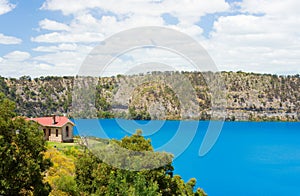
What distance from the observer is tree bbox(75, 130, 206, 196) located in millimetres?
14336

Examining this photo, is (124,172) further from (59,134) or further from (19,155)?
(59,134)

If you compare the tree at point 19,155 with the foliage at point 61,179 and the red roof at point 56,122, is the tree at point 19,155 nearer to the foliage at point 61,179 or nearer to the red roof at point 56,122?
the foliage at point 61,179

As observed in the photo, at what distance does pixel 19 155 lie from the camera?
534 inches

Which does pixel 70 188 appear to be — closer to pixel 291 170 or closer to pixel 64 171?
pixel 64 171

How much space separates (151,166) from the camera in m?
15.4

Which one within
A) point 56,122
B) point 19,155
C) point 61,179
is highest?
point 56,122

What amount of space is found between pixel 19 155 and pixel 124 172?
412cm

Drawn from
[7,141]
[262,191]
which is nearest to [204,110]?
[262,191]

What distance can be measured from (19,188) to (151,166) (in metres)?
5.16

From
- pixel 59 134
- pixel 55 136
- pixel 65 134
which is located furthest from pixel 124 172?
pixel 55 136

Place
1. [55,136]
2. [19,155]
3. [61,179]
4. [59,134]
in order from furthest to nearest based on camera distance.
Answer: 1. [55,136]
2. [59,134]
3. [61,179]
4. [19,155]

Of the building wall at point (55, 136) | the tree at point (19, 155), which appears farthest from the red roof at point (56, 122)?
the tree at point (19, 155)

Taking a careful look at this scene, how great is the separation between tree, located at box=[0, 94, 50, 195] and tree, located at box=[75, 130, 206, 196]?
2400mm

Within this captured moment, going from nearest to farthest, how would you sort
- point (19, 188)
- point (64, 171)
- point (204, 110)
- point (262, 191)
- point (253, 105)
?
point (19, 188) < point (64, 171) < point (262, 191) < point (204, 110) < point (253, 105)
